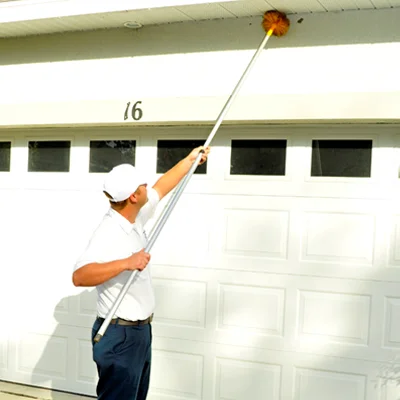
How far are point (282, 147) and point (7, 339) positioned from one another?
2778 mm

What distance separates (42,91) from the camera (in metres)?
5.29

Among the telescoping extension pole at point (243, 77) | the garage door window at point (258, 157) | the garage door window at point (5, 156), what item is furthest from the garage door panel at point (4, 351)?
the telescoping extension pole at point (243, 77)

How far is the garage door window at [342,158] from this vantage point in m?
4.39

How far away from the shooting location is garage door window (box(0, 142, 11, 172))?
5.61 m

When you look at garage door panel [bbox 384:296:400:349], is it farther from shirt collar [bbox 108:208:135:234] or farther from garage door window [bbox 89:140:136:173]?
garage door window [bbox 89:140:136:173]

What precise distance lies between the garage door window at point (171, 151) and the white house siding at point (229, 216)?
2.3 inches

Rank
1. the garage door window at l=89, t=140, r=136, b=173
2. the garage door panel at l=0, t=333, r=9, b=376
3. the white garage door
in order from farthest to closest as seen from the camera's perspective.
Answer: the garage door panel at l=0, t=333, r=9, b=376 → the garage door window at l=89, t=140, r=136, b=173 → the white garage door

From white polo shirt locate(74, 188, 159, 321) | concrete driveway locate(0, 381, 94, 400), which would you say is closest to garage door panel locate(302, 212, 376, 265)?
white polo shirt locate(74, 188, 159, 321)

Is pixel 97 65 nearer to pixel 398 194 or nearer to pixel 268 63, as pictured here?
pixel 268 63

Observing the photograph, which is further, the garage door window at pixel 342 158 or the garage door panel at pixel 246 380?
the garage door panel at pixel 246 380

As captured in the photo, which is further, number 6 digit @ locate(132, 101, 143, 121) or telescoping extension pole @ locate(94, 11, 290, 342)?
number 6 digit @ locate(132, 101, 143, 121)

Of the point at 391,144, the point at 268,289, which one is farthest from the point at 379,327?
the point at 391,144

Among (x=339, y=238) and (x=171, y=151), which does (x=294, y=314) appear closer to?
(x=339, y=238)

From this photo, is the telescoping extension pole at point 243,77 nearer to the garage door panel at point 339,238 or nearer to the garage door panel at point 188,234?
the garage door panel at point 188,234
